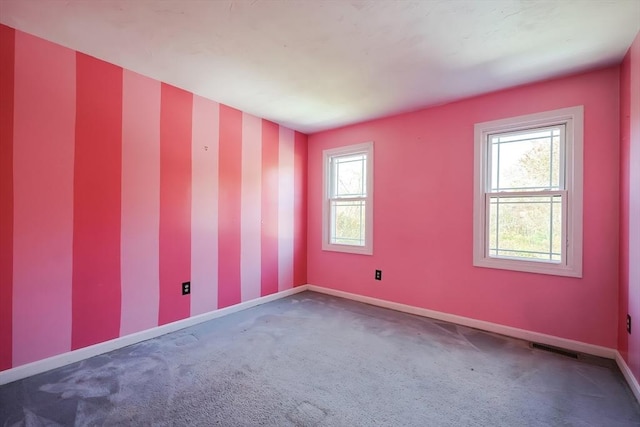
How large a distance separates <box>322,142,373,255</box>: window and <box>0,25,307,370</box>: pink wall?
109 centimetres

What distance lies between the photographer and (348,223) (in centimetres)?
408

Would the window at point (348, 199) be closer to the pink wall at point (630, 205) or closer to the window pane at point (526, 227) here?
the window pane at point (526, 227)

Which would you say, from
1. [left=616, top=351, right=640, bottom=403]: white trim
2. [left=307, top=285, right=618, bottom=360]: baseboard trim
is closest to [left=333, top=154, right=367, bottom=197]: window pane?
[left=307, top=285, right=618, bottom=360]: baseboard trim

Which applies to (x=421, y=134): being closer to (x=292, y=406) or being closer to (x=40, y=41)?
(x=292, y=406)

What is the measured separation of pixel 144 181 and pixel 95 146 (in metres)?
0.45

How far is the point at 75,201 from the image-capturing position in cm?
225

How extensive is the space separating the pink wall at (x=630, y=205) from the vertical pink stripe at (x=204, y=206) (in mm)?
3506

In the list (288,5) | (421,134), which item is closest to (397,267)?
(421,134)

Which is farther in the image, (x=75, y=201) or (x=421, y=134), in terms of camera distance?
(x=421, y=134)

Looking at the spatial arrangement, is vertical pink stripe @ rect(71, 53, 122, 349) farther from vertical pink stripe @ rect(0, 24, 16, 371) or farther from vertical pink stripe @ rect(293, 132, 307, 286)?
vertical pink stripe @ rect(293, 132, 307, 286)

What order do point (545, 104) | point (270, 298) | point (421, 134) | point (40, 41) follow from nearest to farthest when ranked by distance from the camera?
point (40, 41) → point (545, 104) → point (421, 134) → point (270, 298)

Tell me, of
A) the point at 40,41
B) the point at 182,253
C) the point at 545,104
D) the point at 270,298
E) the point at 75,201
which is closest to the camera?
the point at 40,41

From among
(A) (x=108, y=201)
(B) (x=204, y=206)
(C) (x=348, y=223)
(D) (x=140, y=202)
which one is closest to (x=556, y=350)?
(C) (x=348, y=223)

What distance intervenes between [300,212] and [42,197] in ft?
9.25
